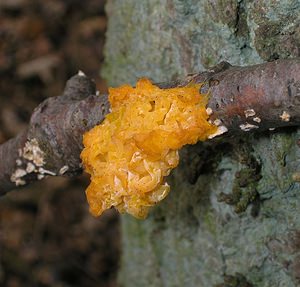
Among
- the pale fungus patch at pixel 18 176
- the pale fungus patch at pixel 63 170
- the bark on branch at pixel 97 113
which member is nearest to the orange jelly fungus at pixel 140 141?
the bark on branch at pixel 97 113

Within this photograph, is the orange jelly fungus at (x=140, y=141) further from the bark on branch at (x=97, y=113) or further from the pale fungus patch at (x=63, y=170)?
the pale fungus patch at (x=63, y=170)

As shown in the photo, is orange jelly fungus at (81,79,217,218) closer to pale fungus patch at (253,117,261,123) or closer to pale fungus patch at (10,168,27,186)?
pale fungus patch at (253,117,261,123)

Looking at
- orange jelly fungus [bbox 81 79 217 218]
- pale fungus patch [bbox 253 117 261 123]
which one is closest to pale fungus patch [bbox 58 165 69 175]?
orange jelly fungus [bbox 81 79 217 218]

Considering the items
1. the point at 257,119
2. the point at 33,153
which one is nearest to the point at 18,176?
the point at 33,153

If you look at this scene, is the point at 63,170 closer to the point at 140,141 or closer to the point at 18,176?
the point at 18,176

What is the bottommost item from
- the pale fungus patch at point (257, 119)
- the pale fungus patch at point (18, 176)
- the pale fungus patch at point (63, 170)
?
the pale fungus patch at point (18, 176)

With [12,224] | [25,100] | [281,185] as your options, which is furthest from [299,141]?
[25,100]

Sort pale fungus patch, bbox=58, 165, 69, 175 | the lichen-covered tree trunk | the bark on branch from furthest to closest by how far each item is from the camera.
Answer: pale fungus patch, bbox=58, 165, 69, 175, the lichen-covered tree trunk, the bark on branch
